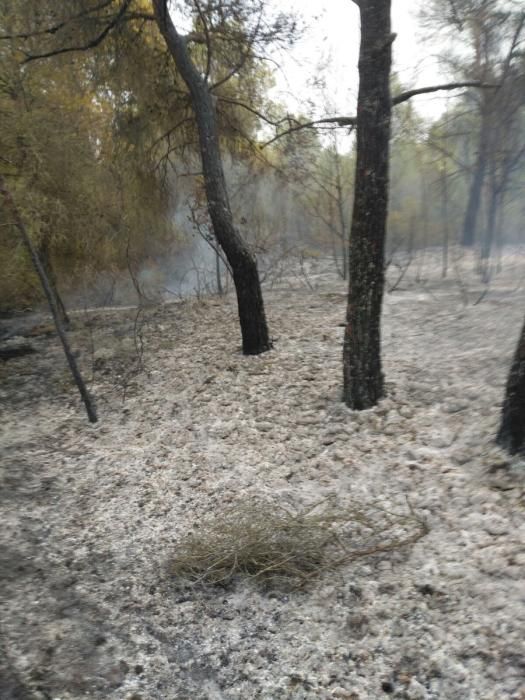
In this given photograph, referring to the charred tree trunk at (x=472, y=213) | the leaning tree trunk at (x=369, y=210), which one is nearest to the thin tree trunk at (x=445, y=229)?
the charred tree trunk at (x=472, y=213)

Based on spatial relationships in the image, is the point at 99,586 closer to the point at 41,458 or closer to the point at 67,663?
the point at 67,663

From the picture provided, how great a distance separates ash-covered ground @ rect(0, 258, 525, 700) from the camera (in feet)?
9.33

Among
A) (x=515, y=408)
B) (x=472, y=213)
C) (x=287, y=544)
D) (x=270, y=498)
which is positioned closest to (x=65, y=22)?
(x=270, y=498)

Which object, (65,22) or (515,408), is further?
(65,22)

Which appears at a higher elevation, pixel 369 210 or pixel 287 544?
pixel 369 210

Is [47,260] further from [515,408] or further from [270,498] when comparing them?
[515,408]

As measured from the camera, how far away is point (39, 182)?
950 cm

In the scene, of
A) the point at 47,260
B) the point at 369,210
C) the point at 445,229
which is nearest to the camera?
the point at 369,210

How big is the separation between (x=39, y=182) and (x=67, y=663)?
8.95m

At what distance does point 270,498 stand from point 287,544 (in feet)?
2.89

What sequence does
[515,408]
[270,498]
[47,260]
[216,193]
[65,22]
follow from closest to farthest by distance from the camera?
[515,408] < [270,498] < [65,22] < [216,193] < [47,260]

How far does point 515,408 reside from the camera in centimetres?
394

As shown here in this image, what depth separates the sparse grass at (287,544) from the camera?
11.7 feet

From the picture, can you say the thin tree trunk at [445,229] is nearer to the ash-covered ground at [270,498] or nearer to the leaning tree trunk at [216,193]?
the ash-covered ground at [270,498]
